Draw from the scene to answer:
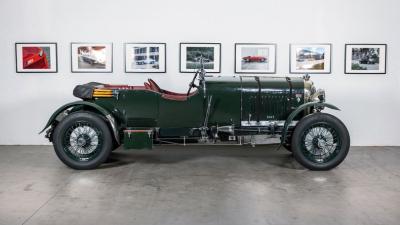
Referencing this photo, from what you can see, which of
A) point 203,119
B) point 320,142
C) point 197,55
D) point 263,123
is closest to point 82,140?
point 203,119

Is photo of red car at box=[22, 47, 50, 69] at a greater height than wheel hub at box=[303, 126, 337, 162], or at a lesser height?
greater

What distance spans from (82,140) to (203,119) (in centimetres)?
162

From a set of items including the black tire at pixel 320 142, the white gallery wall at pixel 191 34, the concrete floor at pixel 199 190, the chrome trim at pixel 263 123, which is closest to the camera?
the concrete floor at pixel 199 190

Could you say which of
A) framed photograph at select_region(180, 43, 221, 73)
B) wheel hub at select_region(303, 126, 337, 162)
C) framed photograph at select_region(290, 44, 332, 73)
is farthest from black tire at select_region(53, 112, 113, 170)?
framed photograph at select_region(290, 44, 332, 73)

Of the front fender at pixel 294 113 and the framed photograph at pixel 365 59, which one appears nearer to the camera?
the front fender at pixel 294 113

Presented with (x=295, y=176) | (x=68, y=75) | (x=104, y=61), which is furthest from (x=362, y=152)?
(x=68, y=75)

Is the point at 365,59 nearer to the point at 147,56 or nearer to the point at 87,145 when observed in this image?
the point at 147,56

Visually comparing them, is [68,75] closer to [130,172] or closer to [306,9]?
[130,172]

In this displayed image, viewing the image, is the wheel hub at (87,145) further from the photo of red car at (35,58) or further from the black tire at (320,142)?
the black tire at (320,142)

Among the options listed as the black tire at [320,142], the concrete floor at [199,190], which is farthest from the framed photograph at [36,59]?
the black tire at [320,142]

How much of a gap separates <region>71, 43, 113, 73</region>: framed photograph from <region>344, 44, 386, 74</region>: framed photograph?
404cm

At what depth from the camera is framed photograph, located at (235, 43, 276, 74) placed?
7512 millimetres

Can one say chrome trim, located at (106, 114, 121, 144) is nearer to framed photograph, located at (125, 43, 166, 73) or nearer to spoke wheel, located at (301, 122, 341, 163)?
framed photograph, located at (125, 43, 166, 73)

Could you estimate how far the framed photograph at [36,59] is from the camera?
7523 mm
